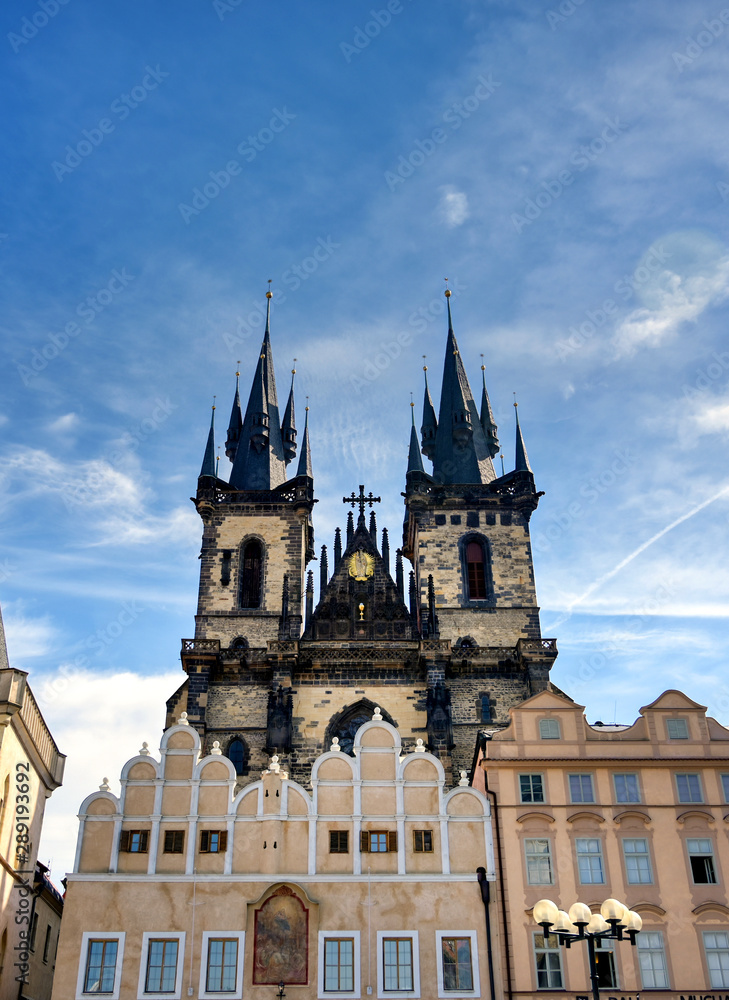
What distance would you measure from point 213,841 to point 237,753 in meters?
16.0

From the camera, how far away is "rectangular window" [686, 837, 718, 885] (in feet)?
69.8

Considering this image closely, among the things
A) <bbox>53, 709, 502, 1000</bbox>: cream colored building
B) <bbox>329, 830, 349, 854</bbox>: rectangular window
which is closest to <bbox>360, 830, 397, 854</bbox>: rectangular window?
<bbox>53, 709, 502, 1000</bbox>: cream colored building

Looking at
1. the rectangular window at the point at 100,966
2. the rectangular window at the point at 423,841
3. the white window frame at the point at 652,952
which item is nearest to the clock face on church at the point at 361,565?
the rectangular window at the point at 423,841

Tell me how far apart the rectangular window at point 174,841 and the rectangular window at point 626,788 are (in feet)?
31.2

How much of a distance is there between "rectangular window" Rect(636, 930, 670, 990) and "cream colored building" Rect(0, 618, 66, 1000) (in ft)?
43.3

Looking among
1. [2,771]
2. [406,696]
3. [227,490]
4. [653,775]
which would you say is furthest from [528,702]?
[227,490]

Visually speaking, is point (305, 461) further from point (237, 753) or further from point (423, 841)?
point (423, 841)

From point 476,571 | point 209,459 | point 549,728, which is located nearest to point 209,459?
point 209,459

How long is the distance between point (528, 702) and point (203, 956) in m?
8.97

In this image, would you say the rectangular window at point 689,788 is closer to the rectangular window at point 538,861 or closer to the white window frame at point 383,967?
the rectangular window at point 538,861

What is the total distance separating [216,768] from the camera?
22.0m

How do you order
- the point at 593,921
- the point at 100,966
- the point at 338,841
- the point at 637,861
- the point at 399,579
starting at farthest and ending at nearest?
the point at 399,579 → the point at 637,861 → the point at 338,841 → the point at 100,966 → the point at 593,921

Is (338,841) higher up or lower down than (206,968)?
higher up

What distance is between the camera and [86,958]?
1989 cm
